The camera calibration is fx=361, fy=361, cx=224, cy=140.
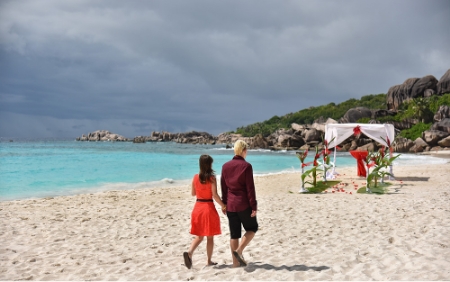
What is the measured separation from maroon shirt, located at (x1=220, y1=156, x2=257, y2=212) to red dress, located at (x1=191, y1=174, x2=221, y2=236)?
0.30 m

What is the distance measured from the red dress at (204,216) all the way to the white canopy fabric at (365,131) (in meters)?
14.2

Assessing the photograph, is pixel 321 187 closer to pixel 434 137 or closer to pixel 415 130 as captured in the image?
pixel 434 137

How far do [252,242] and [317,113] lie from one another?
115079 millimetres

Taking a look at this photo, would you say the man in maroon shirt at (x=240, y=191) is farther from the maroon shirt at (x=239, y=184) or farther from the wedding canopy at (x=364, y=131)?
the wedding canopy at (x=364, y=131)

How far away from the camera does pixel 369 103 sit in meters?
110

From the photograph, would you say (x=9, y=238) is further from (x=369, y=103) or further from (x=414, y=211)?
(x=369, y=103)

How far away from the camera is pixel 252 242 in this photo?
656cm

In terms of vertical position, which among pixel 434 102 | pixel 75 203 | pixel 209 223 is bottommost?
pixel 75 203

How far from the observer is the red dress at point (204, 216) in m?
4.84

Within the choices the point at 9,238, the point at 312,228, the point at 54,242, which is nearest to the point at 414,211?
the point at 312,228

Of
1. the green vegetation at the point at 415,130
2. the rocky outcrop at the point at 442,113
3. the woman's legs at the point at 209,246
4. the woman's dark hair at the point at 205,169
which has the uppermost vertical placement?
the rocky outcrop at the point at 442,113

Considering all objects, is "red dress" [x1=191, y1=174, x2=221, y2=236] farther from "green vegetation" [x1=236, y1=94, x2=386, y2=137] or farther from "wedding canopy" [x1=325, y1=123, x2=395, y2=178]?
"green vegetation" [x1=236, y1=94, x2=386, y2=137]

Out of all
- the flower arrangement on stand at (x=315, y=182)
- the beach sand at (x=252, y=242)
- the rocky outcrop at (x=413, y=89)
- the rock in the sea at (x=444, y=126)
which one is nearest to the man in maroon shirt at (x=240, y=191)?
the beach sand at (x=252, y=242)

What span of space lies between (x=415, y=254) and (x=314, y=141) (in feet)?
209
